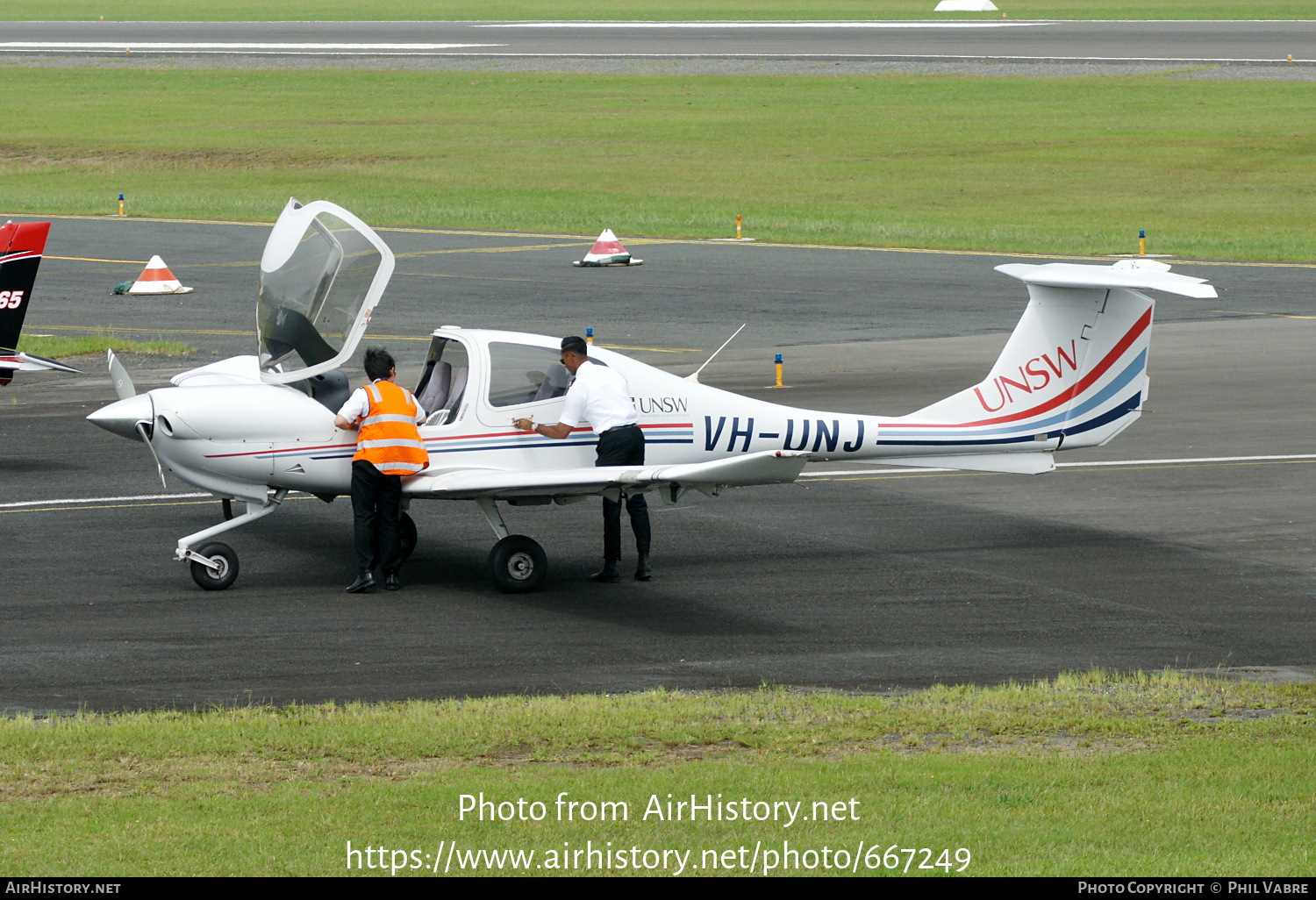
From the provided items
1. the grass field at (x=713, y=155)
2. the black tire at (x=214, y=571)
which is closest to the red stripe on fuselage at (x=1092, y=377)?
the black tire at (x=214, y=571)

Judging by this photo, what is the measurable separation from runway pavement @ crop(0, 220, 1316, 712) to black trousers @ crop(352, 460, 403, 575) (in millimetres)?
342

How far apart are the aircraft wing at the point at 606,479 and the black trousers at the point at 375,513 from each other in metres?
0.18

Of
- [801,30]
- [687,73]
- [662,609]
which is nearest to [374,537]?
[662,609]

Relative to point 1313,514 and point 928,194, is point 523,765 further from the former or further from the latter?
point 928,194

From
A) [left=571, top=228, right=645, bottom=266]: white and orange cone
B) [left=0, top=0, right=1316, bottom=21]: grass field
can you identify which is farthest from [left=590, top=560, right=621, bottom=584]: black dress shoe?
[left=0, top=0, right=1316, bottom=21]: grass field

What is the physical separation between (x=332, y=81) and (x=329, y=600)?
2553 inches

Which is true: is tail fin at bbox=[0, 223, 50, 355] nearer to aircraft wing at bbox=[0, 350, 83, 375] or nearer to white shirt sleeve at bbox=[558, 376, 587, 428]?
aircraft wing at bbox=[0, 350, 83, 375]

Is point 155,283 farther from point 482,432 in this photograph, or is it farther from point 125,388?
point 482,432

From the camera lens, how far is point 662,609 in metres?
13.1

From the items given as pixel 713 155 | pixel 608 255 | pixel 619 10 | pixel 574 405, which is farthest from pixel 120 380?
pixel 619 10

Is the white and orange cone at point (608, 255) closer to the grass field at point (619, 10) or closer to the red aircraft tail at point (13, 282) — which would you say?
the red aircraft tail at point (13, 282)

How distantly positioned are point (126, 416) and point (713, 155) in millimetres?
42695

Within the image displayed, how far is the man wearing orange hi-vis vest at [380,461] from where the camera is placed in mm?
13438

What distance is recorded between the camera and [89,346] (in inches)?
1062
